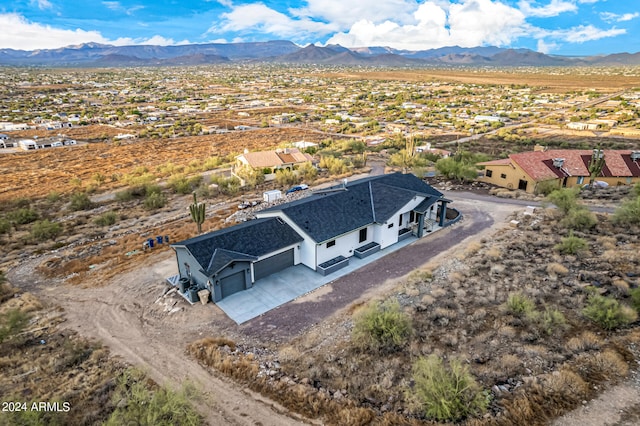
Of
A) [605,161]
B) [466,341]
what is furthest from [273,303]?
[605,161]

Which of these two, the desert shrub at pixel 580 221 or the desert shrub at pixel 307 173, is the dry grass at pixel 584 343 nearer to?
the desert shrub at pixel 580 221

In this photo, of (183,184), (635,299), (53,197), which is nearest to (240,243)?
(635,299)

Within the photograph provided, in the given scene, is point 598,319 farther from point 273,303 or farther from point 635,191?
point 635,191

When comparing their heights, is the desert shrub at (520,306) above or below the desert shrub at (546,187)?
below

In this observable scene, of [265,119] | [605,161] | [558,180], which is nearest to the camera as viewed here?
[558,180]

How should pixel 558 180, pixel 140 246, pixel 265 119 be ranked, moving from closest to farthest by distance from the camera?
1. pixel 140 246
2. pixel 558 180
3. pixel 265 119

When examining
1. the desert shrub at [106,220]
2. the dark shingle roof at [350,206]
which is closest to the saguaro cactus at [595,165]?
the dark shingle roof at [350,206]
